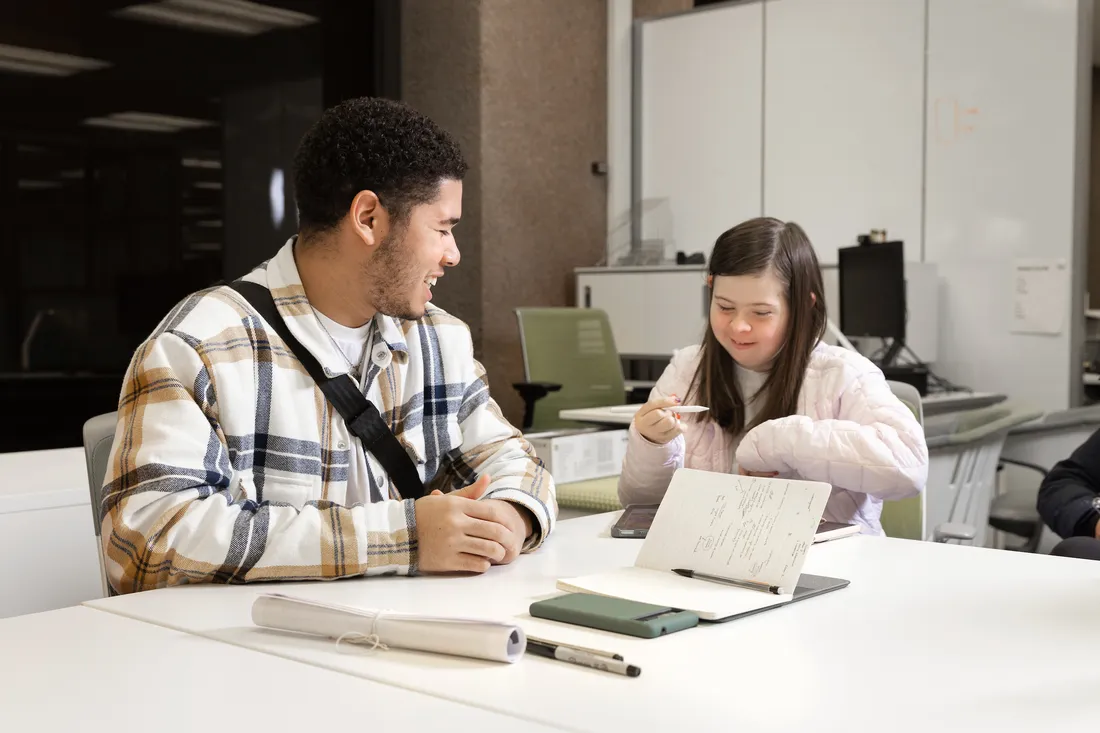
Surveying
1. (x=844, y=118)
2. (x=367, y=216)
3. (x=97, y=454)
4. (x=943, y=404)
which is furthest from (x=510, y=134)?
(x=97, y=454)

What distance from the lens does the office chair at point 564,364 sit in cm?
471

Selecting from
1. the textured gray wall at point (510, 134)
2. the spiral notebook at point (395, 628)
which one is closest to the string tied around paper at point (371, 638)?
the spiral notebook at point (395, 628)

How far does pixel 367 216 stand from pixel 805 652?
920 mm

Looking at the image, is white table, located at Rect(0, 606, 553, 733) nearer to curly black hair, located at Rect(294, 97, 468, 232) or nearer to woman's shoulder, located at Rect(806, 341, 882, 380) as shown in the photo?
curly black hair, located at Rect(294, 97, 468, 232)

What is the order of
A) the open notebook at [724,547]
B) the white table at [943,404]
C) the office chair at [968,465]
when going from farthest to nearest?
1. the office chair at [968,465]
2. the white table at [943,404]
3. the open notebook at [724,547]

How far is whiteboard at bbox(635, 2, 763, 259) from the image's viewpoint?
5438 millimetres

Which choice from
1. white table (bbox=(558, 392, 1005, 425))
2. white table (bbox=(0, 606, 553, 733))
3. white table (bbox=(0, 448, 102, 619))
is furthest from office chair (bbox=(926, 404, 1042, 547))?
white table (bbox=(0, 606, 553, 733))

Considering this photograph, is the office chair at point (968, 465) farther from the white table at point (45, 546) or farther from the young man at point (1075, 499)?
the white table at point (45, 546)

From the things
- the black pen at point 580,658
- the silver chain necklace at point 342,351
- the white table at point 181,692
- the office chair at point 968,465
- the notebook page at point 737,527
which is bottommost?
the office chair at point 968,465

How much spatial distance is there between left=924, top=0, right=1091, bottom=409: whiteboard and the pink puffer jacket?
2.86m

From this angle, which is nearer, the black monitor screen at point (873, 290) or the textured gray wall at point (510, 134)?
the black monitor screen at point (873, 290)

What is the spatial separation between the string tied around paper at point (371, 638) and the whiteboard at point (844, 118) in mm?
4323

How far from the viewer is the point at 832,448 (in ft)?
6.14

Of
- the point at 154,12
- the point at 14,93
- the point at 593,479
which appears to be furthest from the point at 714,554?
the point at 154,12
